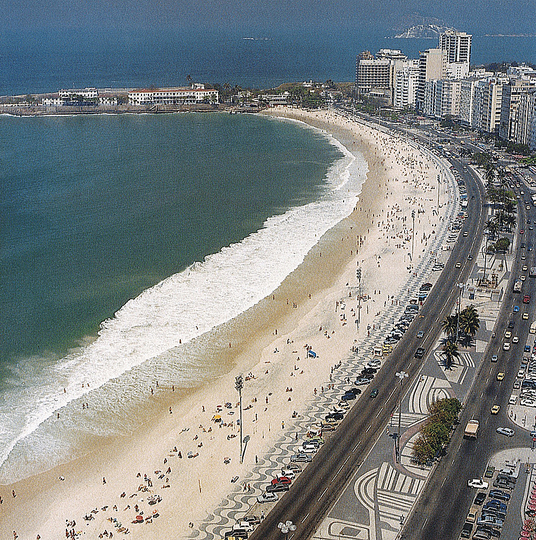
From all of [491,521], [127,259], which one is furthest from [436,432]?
[127,259]

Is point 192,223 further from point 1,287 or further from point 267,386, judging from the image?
point 267,386

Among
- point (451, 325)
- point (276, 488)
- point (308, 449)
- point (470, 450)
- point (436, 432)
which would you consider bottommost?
point (276, 488)

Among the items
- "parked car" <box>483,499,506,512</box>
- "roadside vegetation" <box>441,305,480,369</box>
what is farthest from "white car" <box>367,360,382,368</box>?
"parked car" <box>483,499,506,512</box>

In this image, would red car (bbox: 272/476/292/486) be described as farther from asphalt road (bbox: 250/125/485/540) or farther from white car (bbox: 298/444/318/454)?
white car (bbox: 298/444/318/454)

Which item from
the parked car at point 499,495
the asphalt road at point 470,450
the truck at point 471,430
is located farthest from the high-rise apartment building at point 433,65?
the parked car at point 499,495

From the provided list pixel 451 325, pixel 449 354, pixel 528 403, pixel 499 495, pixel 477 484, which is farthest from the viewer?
pixel 451 325

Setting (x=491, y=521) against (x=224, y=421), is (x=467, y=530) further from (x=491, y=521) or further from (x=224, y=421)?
(x=224, y=421)
